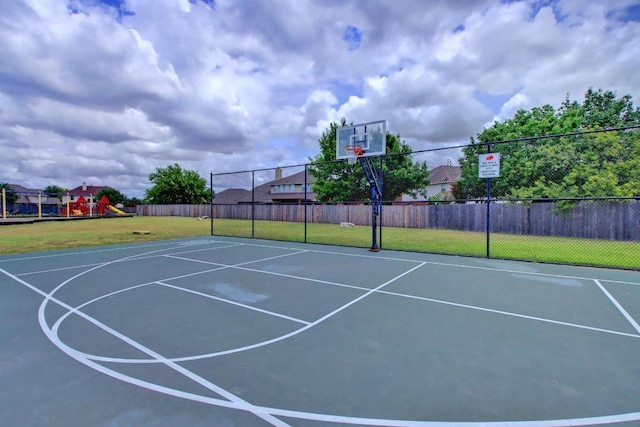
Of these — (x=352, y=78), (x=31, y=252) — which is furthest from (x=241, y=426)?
(x=352, y=78)

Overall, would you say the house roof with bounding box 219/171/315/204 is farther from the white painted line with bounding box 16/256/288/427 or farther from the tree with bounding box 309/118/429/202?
the white painted line with bounding box 16/256/288/427

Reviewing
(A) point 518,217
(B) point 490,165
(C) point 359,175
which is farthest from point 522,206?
(C) point 359,175

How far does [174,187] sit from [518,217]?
132 ft

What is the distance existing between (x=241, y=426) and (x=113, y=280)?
526cm

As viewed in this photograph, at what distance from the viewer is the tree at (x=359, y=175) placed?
19578 millimetres

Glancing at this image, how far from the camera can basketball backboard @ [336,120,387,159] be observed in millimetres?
9828

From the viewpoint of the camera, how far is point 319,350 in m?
3.10

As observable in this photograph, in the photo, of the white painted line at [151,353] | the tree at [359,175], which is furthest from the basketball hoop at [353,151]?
the white painted line at [151,353]

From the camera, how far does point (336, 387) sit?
96.3 inches

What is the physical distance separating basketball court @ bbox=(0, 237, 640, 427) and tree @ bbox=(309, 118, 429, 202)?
40.2 ft

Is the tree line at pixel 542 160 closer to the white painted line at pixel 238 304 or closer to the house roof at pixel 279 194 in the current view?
the white painted line at pixel 238 304

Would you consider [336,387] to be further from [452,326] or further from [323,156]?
[323,156]

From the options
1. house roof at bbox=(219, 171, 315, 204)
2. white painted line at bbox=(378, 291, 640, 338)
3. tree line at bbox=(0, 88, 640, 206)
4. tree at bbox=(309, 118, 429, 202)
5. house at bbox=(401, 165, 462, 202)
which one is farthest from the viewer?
house roof at bbox=(219, 171, 315, 204)

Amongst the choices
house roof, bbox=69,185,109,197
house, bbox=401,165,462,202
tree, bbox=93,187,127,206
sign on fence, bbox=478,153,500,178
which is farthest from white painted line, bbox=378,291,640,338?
house roof, bbox=69,185,109,197
